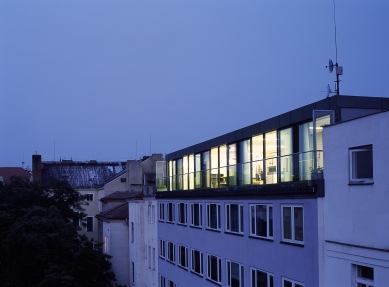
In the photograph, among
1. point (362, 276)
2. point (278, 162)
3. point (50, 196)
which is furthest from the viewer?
point (50, 196)

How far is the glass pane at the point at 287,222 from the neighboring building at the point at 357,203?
2.19m

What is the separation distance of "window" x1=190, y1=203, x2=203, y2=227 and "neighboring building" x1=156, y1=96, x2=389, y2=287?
5cm

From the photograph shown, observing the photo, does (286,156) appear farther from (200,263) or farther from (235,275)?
(200,263)

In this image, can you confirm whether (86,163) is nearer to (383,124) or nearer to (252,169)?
(252,169)

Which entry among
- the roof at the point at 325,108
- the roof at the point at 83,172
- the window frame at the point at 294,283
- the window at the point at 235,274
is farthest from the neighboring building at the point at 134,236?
the window frame at the point at 294,283

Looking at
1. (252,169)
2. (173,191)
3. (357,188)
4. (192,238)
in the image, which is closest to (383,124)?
(357,188)

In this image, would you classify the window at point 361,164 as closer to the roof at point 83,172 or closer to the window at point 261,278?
the window at point 261,278

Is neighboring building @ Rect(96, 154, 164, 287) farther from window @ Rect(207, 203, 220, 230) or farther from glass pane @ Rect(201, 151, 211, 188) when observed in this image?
window @ Rect(207, 203, 220, 230)

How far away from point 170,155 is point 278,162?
59.7ft

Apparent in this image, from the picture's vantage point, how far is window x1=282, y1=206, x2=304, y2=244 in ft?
52.0

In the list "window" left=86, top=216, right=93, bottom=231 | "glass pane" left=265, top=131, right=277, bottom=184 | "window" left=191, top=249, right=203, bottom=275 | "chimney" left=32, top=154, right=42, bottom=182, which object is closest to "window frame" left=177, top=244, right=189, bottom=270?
"window" left=191, top=249, right=203, bottom=275

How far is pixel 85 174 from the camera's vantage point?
241 ft

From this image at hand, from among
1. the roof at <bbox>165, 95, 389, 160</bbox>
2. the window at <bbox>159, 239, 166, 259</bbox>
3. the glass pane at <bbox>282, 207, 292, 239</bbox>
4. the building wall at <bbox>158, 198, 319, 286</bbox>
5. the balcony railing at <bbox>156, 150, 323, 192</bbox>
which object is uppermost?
the roof at <bbox>165, 95, 389, 160</bbox>

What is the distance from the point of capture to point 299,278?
1585cm
